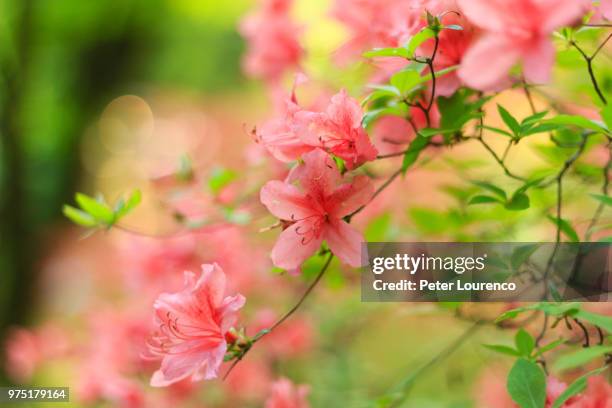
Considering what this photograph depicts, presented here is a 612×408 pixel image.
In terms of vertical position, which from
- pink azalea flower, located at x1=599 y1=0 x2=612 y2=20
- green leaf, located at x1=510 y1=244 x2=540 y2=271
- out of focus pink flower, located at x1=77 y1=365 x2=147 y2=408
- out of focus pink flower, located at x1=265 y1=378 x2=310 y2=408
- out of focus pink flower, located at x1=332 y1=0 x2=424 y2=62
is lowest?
out of focus pink flower, located at x1=265 y1=378 x2=310 y2=408

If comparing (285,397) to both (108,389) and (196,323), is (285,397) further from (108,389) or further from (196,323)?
(108,389)

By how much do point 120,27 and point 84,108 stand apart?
1.41 feet

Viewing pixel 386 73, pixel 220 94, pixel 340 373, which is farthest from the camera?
pixel 220 94

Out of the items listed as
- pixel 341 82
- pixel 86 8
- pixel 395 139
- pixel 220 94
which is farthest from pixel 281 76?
pixel 220 94

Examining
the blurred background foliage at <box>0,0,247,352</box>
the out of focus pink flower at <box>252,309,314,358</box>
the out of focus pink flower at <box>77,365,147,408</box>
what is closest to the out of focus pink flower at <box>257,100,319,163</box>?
the out of focus pink flower at <box>77,365,147,408</box>

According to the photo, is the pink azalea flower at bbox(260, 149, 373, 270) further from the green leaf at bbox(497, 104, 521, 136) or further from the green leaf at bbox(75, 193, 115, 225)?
the green leaf at bbox(75, 193, 115, 225)

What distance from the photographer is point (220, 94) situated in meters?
4.29

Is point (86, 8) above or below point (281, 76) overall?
above

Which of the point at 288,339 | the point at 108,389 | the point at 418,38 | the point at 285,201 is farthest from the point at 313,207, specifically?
the point at 288,339

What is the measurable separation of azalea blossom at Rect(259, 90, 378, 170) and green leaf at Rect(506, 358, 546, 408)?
0.17 metres

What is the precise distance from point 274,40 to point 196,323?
18.3 inches

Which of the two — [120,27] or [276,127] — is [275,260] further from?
[120,27]

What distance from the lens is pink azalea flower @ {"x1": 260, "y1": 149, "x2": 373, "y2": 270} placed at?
1.51 ft

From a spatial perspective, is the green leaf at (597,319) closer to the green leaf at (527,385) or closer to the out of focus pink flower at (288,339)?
the green leaf at (527,385)
